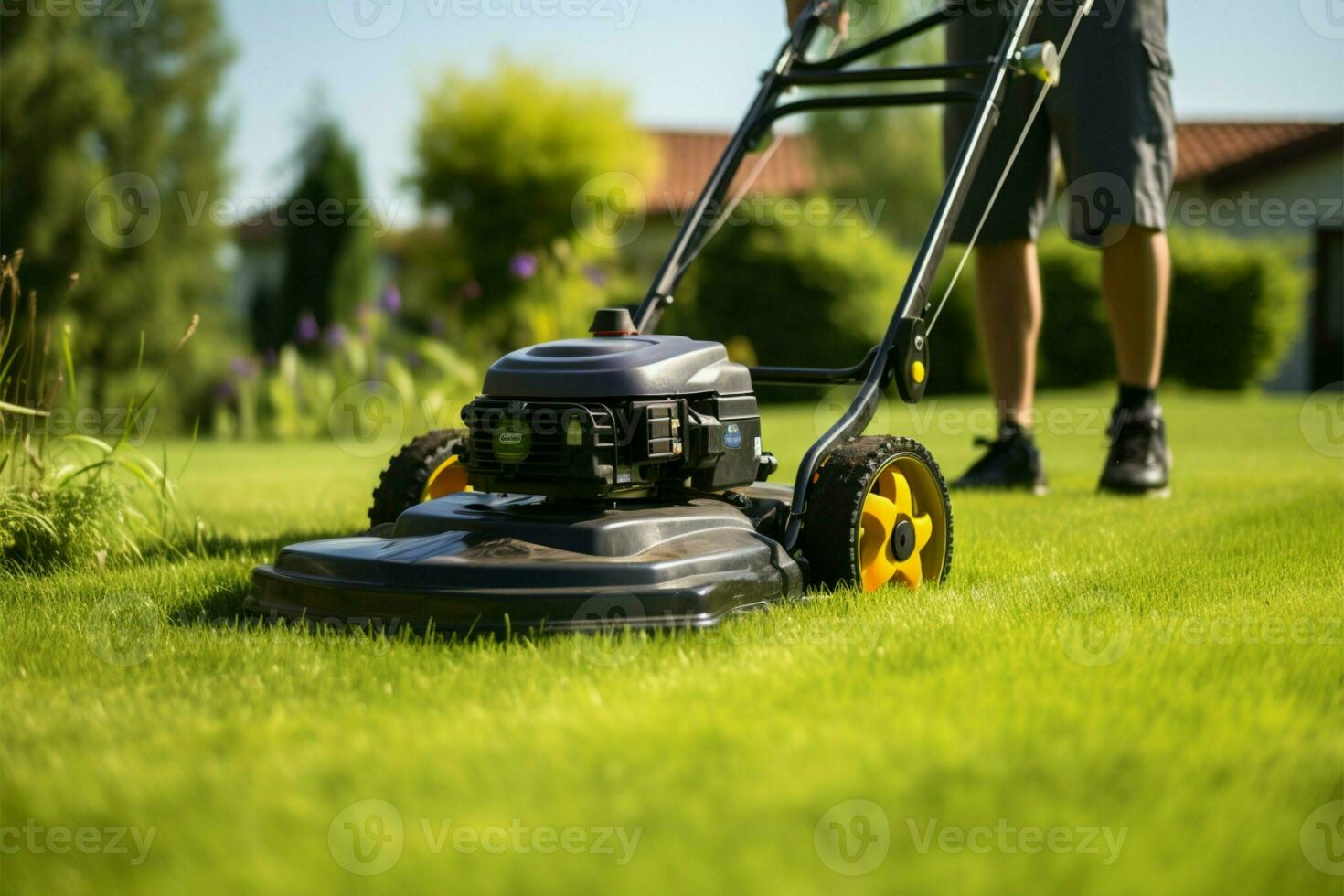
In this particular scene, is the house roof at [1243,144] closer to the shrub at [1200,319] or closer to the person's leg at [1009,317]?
the shrub at [1200,319]

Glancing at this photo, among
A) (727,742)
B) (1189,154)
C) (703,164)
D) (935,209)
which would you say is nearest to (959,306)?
(1189,154)

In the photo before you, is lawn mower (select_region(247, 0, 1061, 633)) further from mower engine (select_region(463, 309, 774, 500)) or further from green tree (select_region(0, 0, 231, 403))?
green tree (select_region(0, 0, 231, 403))

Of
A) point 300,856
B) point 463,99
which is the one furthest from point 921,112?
point 300,856

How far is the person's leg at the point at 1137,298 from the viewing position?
4145 mm

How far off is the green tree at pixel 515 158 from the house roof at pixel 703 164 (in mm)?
4715

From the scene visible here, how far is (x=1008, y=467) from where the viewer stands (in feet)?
14.9

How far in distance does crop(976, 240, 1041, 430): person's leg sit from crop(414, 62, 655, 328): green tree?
45.1 ft

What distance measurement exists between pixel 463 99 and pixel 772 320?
798 cm

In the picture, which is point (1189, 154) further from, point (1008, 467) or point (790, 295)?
point (1008, 467)

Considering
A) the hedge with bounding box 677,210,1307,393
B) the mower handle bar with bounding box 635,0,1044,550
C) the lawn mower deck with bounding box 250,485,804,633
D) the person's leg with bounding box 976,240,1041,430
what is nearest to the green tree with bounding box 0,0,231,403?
the hedge with bounding box 677,210,1307,393

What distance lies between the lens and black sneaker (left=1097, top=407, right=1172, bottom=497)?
432cm

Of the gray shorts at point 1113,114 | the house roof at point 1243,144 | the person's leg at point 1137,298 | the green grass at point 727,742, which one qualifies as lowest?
the green grass at point 727,742

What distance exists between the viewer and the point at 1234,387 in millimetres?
13492

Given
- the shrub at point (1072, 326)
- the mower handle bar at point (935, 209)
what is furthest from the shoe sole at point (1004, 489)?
the shrub at point (1072, 326)
